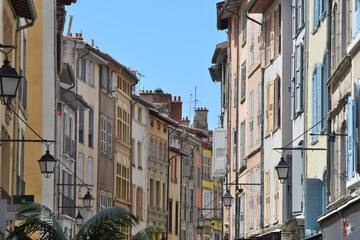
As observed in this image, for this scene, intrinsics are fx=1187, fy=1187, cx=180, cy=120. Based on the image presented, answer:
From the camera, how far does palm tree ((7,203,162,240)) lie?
23.7 metres

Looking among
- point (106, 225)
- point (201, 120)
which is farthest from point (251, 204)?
point (201, 120)

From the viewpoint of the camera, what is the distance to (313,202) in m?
28.4

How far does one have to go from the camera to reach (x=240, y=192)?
4497 centimetres

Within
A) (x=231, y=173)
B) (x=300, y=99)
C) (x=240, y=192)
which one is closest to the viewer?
(x=300, y=99)

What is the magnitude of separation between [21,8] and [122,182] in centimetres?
3916

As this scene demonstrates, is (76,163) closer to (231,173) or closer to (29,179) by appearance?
(231,173)

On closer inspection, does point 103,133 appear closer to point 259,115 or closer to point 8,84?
point 259,115

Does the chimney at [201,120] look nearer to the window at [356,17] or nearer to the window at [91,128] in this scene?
the window at [91,128]

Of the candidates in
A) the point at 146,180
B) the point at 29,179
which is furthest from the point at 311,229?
the point at 146,180

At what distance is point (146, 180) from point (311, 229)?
147ft

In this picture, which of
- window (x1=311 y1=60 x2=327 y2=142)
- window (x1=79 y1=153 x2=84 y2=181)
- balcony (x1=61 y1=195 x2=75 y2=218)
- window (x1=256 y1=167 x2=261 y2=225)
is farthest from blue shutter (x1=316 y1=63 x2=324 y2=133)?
window (x1=79 y1=153 x2=84 y2=181)

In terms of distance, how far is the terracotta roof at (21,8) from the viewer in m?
27.2

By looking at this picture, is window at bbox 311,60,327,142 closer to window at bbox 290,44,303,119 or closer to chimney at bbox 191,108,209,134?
window at bbox 290,44,303,119

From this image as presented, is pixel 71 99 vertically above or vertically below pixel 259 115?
above
